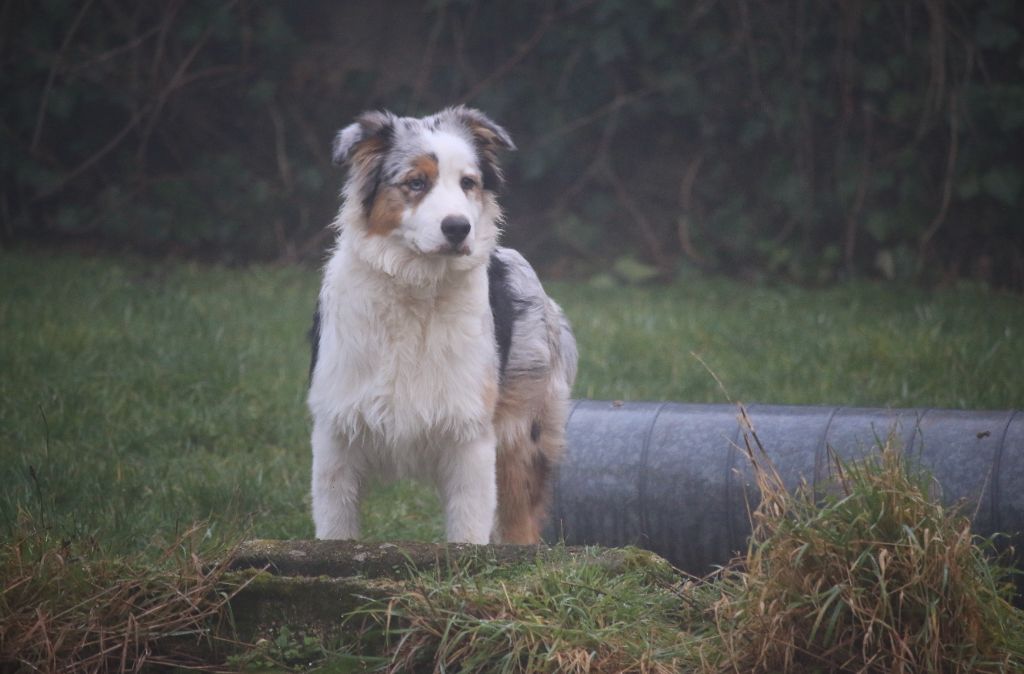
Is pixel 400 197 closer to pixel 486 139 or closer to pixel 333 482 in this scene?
pixel 486 139

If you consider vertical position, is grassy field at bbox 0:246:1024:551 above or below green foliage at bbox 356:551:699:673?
below

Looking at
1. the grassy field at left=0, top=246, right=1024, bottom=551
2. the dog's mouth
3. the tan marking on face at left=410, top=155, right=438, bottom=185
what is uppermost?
the tan marking on face at left=410, top=155, right=438, bottom=185

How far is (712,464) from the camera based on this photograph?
4562 mm

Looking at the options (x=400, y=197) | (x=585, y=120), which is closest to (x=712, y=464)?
(x=400, y=197)

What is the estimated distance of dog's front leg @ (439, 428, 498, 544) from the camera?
156 inches

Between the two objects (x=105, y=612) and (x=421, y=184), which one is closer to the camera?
(x=105, y=612)

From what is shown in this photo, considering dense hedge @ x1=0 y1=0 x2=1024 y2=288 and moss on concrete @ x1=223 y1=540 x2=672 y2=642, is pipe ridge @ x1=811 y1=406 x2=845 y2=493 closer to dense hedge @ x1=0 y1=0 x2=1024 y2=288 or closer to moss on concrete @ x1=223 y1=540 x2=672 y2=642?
moss on concrete @ x1=223 y1=540 x2=672 y2=642

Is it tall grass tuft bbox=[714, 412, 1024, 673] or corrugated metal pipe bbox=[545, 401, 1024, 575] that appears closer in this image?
tall grass tuft bbox=[714, 412, 1024, 673]

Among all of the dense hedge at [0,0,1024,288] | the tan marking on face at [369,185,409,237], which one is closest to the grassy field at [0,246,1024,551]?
the dense hedge at [0,0,1024,288]

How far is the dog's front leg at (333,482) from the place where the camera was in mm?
4012

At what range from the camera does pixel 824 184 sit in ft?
33.6

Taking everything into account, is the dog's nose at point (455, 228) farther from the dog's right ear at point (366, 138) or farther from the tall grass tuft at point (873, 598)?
the tall grass tuft at point (873, 598)

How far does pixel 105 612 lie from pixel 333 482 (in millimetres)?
1242

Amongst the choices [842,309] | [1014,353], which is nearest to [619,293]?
[842,309]
